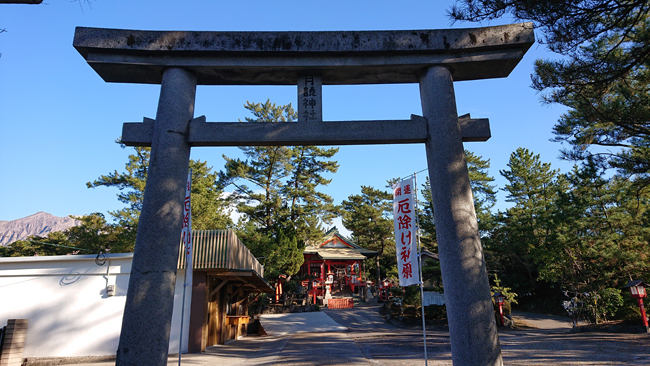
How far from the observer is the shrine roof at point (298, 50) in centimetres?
483

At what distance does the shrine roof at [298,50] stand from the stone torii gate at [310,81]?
0.5 inches

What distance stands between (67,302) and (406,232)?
10.2 m

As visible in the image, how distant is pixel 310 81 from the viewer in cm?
524

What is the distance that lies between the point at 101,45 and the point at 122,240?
18452 mm

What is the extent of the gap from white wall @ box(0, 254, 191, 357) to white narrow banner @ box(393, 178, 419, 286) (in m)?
7.45

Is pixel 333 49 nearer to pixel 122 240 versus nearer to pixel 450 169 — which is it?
pixel 450 169

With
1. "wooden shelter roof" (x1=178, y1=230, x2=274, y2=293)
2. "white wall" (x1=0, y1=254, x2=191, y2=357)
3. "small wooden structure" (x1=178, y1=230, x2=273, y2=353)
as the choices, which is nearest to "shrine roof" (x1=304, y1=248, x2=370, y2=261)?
"small wooden structure" (x1=178, y1=230, x2=273, y2=353)

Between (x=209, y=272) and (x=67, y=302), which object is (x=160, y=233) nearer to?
(x=209, y=272)

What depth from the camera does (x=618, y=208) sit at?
61.0 feet

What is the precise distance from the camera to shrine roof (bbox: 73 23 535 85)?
483cm

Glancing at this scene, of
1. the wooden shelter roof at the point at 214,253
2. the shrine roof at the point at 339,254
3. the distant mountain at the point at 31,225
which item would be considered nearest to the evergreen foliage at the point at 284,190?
the shrine roof at the point at 339,254

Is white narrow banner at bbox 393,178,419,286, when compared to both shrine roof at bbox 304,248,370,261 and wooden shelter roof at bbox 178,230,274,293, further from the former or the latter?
shrine roof at bbox 304,248,370,261

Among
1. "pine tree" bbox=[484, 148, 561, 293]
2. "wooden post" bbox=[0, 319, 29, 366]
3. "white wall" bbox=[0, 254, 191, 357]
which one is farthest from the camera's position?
"pine tree" bbox=[484, 148, 561, 293]

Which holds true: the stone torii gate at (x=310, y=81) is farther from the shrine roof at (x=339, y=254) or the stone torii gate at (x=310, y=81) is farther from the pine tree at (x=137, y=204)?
the shrine roof at (x=339, y=254)
